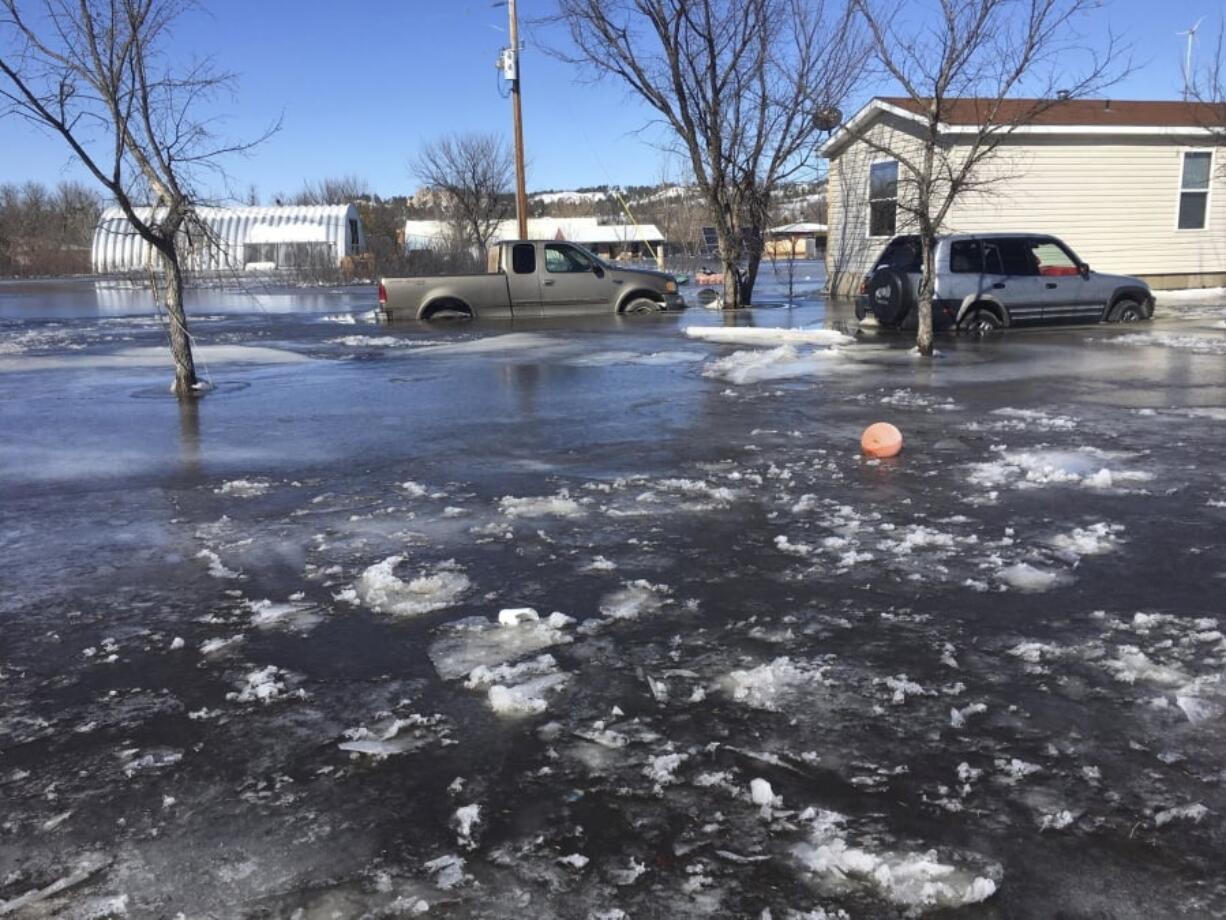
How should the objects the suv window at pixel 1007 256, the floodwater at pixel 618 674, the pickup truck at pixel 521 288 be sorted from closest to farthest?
the floodwater at pixel 618 674, the suv window at pixel 1007 256, the pickup truck at pixel 521 288

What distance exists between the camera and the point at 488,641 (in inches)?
157

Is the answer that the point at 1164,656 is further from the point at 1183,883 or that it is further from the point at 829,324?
the point at 829,324

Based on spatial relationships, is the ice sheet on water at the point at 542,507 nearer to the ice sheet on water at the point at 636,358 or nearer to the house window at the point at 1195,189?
the ice sheet on water at the point at 636,358

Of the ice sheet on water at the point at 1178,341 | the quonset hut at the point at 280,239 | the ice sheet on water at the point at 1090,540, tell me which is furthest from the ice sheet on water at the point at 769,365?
the quonset hut at the point at 280,239

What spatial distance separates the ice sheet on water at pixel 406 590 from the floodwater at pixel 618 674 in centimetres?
3

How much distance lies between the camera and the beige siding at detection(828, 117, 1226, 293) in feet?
69.5

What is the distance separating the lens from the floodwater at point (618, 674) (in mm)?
2537

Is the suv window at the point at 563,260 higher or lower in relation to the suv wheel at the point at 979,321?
higher

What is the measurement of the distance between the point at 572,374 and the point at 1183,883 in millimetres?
10307

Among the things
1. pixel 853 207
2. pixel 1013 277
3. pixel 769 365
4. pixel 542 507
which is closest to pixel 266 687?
pixel 542 507

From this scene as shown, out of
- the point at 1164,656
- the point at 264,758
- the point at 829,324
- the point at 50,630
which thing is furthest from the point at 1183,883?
the point at 829,324

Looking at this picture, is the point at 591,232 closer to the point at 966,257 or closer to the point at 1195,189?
the point at 1195,189

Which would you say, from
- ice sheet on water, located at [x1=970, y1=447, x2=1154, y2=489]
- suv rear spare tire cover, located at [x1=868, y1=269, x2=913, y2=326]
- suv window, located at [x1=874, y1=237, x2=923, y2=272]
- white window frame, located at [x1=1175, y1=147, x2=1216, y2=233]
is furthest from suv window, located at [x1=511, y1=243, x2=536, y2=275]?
white window frame, located at [x1=1175, y1=147, x2=1216, y2=233]

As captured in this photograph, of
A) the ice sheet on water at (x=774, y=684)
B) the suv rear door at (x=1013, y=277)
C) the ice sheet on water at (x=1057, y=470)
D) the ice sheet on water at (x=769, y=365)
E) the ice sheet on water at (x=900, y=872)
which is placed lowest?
the ice sheet on water at (x=900, y=872)
